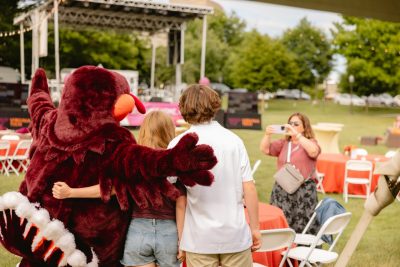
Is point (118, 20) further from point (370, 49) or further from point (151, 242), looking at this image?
point (151, 242)

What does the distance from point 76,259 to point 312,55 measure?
58.6m

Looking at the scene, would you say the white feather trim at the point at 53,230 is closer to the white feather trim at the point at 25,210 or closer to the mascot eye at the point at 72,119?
the white feather trim at the point at 25,210

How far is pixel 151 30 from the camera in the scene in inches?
1091

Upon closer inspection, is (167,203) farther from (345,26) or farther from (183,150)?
(345,26)

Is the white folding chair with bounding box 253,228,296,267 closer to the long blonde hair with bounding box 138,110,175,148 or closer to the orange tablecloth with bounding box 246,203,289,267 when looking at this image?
the orange tablecloth with bounding box 246,203,289,267

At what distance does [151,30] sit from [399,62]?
18.4 meters

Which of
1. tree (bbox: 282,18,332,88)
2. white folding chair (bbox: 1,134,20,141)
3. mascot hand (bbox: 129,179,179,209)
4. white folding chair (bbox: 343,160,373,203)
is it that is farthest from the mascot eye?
tree (bbox: 282,18,332,88)

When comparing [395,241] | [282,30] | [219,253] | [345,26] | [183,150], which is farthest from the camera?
[282,30]

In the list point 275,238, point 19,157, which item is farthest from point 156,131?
point 19,157

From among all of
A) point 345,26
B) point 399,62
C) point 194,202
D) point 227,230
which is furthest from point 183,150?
point 345,26

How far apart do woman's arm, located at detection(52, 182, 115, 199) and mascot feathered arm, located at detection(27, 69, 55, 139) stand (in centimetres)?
45

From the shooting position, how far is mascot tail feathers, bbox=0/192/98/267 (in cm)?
270

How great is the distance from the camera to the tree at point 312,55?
187 feet

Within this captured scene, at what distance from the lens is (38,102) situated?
10.3 feet
